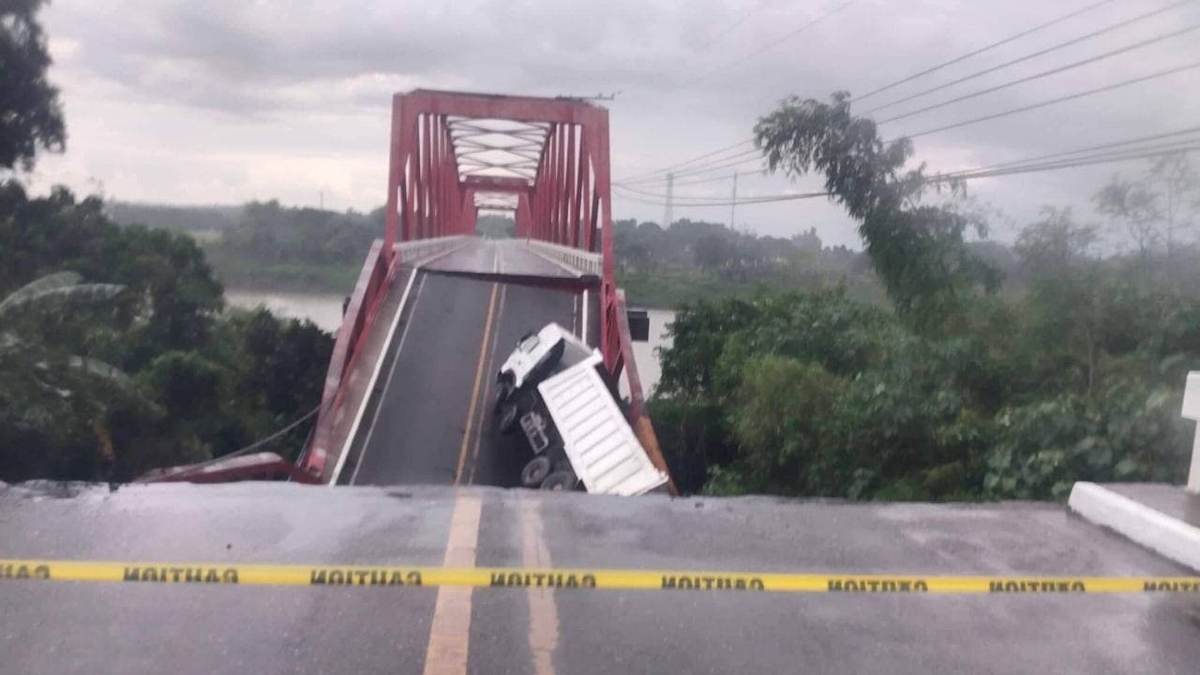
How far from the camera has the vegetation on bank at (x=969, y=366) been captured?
9914 mm

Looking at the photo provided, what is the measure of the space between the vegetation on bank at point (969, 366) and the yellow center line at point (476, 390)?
15.8 feet

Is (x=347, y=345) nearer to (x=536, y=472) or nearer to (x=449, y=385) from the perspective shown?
(x=449, y=385)

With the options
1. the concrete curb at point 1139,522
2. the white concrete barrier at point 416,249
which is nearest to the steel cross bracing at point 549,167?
the white concrete barrier at point 416,249

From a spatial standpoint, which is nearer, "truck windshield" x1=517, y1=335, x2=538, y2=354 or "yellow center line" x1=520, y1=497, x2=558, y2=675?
"yellow center line" x1=520, y1=497, x2=558, y2=675

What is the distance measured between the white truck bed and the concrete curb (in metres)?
8.29

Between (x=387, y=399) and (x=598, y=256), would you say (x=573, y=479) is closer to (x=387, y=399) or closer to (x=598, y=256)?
(x=387, y=399)

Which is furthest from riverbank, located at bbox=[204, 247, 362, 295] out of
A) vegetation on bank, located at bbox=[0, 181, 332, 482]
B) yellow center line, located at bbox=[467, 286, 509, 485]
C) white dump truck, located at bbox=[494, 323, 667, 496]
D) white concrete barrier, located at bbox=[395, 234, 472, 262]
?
white dump truck, located at bbox=[494, 323, 667, 496]

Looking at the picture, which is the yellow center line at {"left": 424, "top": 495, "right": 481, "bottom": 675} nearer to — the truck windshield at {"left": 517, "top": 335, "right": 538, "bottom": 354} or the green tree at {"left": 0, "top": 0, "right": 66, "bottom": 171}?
the truck windshield at {"left": 517, "top": 335, "right": 538, "bottom": 354}

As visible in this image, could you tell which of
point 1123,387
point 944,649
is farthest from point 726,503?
point 1123,387

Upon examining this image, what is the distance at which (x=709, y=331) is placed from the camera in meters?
31.2

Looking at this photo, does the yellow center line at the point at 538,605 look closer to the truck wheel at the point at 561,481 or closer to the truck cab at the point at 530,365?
the truck wheel at the point at 561,481

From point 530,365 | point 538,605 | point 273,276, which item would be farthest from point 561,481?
point 538,605

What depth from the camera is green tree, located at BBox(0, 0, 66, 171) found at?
21.2m

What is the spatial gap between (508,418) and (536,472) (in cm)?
285
